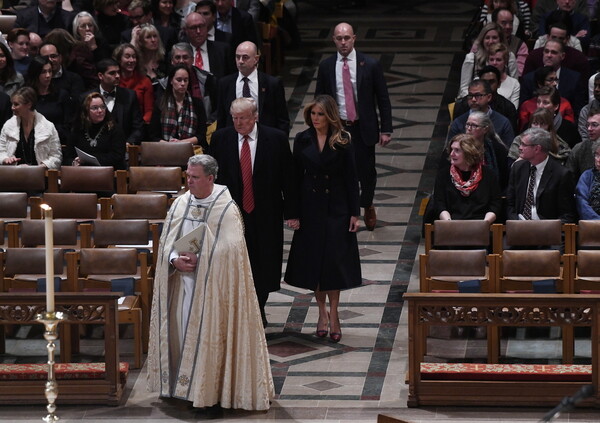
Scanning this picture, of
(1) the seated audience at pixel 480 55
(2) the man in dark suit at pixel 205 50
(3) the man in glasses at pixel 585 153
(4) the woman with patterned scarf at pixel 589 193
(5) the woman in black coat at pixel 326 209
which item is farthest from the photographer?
(2) the man in dark suit at pixel 205 50

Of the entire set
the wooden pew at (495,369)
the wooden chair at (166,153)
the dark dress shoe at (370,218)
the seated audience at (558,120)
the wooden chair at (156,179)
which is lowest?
the wooden pew at (495,369)

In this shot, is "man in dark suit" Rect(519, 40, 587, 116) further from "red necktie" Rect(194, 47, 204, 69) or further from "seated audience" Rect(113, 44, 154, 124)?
"seated audience" Rect(113, 44, 154, 124)

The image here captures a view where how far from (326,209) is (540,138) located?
1.79 metres

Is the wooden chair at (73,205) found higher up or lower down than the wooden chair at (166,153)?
lower down

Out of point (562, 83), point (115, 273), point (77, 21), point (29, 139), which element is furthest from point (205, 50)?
point (115, 273)

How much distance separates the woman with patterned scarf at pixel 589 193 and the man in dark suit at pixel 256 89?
7.91ft

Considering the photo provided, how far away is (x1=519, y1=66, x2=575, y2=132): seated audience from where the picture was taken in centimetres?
1196

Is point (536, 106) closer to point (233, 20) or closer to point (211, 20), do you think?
point (211, 20)

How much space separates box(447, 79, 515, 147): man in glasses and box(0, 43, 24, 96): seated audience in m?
3.81

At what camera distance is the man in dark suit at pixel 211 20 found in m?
13.5

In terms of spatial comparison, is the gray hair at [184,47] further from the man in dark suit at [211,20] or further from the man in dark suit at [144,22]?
the man in dark suit at [211,20]

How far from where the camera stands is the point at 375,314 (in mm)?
10367

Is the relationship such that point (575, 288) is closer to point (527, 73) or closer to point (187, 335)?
point (187, 335)

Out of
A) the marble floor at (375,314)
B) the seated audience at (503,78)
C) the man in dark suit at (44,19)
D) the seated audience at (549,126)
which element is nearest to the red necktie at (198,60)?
the man in dark suit at (44,19)
